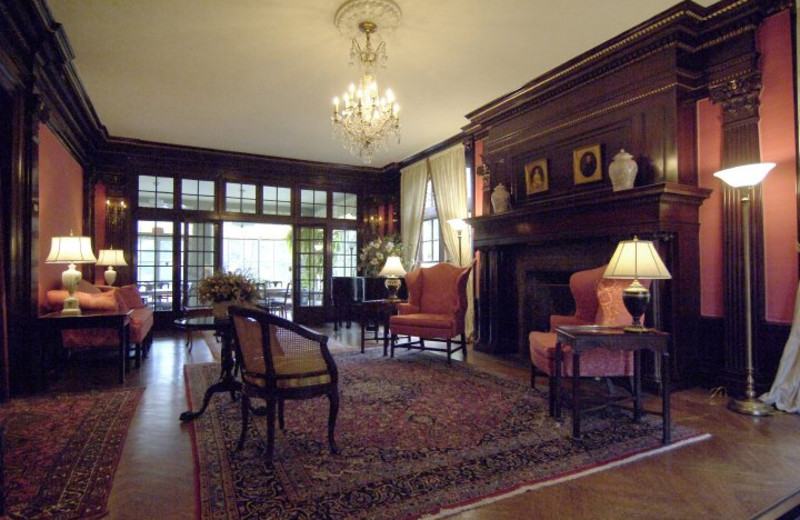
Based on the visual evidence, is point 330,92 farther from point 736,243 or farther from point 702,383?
point 702,383

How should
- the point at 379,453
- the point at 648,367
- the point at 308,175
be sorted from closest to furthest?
the point at 379,453 → the point at 648,367 → the point at 308,175

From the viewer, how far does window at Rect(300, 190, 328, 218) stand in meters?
8.85

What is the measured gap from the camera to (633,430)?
2.95 metres

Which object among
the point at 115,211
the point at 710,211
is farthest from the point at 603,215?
the point at 115,211

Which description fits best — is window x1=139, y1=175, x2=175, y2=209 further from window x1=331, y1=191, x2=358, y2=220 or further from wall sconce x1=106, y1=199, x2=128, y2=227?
window x1=331, y1=191, x2=358, y2=220

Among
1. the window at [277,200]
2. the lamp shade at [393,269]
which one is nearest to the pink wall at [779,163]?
the lamp shade at [393,269]

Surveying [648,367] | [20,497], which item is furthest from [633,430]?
[20,497]

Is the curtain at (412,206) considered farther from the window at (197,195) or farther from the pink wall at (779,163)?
the pink wall at (779,163)

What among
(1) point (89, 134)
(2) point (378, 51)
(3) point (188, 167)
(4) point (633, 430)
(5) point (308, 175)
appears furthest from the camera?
(5) point (308, 175)

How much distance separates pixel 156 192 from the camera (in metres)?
7.73

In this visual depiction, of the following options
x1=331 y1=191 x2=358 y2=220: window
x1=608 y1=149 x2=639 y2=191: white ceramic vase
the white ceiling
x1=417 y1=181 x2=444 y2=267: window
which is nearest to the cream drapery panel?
x1=417 y1=181 x2=444 y2=267: window

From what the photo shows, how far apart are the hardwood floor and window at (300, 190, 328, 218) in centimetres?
589

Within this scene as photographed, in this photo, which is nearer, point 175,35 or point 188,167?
point 175,35

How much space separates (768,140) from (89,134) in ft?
25.9
